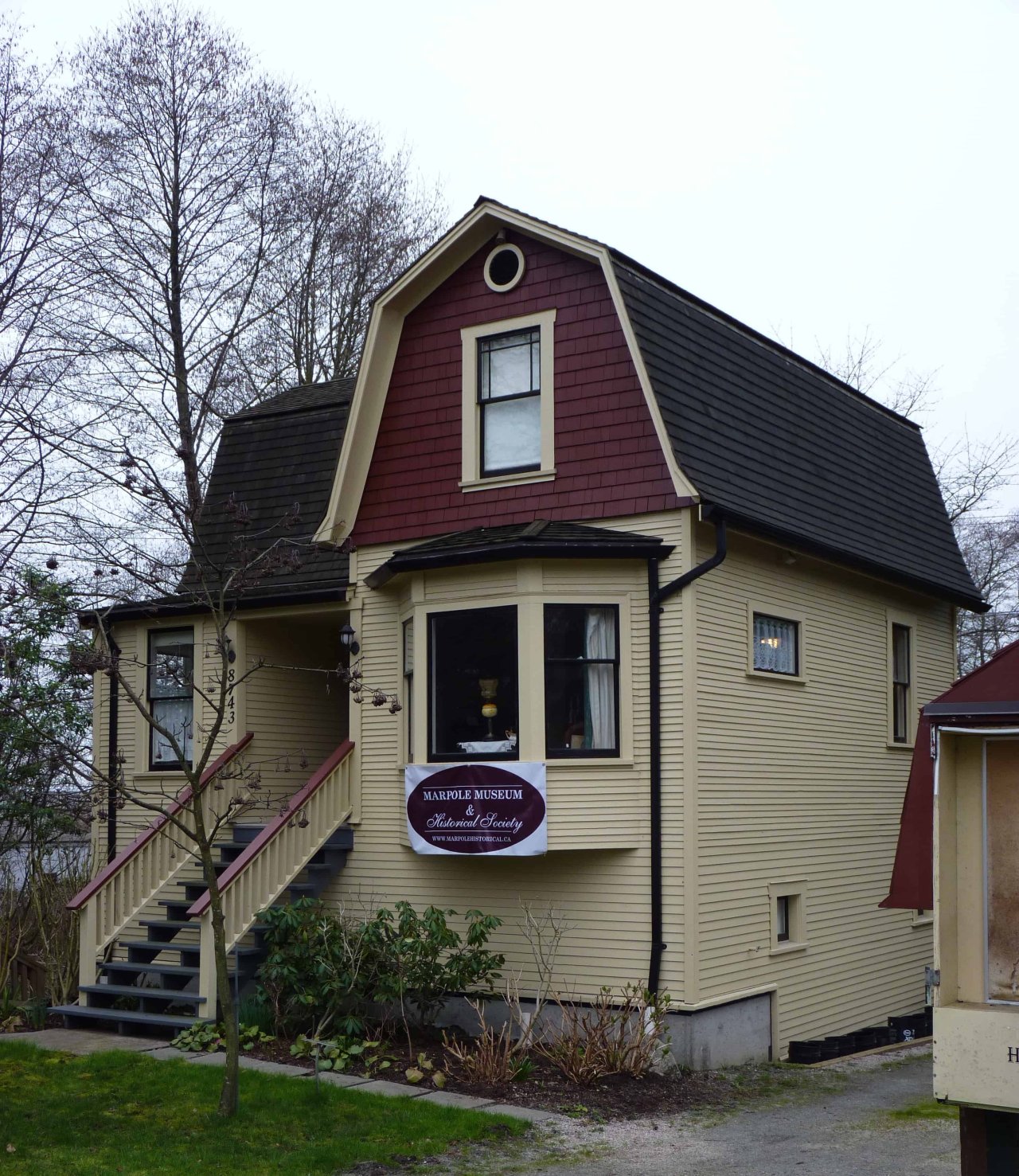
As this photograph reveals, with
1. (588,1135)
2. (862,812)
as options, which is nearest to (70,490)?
(862,812)

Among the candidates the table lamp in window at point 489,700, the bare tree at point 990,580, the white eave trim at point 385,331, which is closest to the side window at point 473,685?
the table lamp in window at point 489,700

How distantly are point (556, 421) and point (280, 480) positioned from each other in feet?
16.3

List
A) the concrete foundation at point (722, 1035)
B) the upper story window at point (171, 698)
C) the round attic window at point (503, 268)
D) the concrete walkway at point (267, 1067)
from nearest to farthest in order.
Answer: the concrete walkway at point (267, 1067)
the concrete foundation at point (722, 1035)
the round attic window at point (503, 268)
the upper story window at point (171, 698)

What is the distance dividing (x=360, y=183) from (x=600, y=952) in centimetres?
1946

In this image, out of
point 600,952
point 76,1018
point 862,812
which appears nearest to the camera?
point 600,952

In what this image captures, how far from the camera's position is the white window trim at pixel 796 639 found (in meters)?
13.9

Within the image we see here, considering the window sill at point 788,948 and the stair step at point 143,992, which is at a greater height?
the window sill at point 788,948

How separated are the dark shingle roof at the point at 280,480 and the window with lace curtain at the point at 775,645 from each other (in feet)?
15.2

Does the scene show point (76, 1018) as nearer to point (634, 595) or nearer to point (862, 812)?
point (634, 595)

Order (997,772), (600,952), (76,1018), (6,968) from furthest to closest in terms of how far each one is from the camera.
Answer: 1. (6,968)
2. (76,1018)
3. (600,952)
4. (997,772)

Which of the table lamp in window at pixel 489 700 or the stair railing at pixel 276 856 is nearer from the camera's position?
the stair railing at pixel 276 856

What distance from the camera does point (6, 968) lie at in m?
14.9

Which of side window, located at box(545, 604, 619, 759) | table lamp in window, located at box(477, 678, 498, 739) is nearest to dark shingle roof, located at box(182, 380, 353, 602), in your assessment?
table lamp in window, located at box(477, 678, 498, 739)

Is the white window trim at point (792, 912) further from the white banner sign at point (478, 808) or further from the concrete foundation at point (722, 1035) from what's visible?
the white banner sign at point (478, 808)
